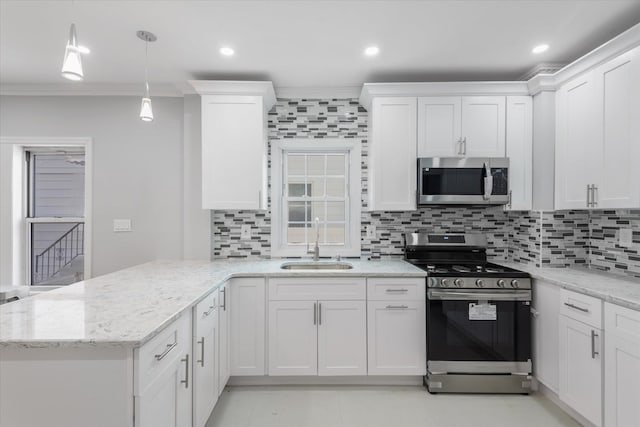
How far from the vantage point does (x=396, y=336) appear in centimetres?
248

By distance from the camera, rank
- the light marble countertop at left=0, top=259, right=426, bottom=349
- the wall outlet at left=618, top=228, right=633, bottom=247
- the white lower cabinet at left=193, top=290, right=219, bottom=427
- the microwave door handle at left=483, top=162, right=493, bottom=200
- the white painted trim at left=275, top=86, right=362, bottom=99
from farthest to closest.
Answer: the white painted trim at left=275, top=86, right=362, bottom=99
the microwave door handle at left=483, top=162, right=493, bottom=200
the wall outlet at left=618, top=228, right=633, bottom=247
the white lower cabinet at left=193, top=290, right=219, bottom=427
the light marble countertop at left=0, top=259, right=426, bottom=349

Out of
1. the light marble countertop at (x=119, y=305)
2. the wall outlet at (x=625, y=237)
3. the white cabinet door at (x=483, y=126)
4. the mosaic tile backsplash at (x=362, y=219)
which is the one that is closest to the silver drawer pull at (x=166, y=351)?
the light marble countertop at (x=119, y=305)

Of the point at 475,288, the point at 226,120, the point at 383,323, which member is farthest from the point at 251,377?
the point at 226,120

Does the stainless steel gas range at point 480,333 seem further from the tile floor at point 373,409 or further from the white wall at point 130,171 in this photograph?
the white wall at point 130,171

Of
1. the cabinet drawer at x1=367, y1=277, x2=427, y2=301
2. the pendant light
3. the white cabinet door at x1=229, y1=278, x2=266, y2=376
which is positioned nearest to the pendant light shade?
the pendant light

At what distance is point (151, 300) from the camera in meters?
1.62

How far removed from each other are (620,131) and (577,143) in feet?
1.06

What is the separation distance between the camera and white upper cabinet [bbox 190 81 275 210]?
9.11ft

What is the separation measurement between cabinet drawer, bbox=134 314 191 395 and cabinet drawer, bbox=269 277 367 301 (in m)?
0.90

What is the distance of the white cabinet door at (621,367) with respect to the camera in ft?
5.36

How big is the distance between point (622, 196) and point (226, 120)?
291 cm

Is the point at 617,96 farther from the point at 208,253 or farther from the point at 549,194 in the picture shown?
the point at 208,253

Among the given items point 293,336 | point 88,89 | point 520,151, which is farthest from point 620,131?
point 88,89

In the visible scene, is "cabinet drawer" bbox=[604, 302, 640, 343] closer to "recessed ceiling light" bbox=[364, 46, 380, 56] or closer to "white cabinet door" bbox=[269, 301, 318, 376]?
"white cabinet door" bbox=[269, 301, 318, 376]
